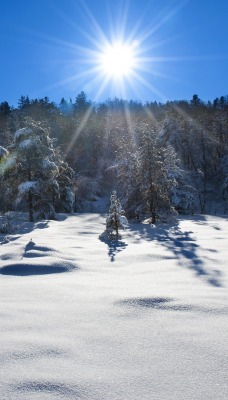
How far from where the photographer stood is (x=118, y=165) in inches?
1465

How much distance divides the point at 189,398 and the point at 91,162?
206 feet

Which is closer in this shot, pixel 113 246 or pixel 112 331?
pixel 112 331

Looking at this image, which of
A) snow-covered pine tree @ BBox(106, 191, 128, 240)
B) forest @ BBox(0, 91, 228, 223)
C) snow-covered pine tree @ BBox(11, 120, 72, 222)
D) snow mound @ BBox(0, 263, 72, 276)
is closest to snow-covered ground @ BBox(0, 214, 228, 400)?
snow mound @ BBox(0, 263, 72, 276)

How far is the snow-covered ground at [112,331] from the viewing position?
3.07 m

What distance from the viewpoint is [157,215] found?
24.6 metres

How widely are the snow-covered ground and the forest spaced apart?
16.6m

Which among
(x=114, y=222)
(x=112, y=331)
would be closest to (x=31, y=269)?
(x=112, y=331)

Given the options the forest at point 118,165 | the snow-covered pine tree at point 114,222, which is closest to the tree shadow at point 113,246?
the snow-covered pine tree at point 114,222

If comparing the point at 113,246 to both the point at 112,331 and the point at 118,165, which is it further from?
the point at 118,165

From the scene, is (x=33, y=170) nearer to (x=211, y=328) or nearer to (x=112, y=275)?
(x=112, y=275)

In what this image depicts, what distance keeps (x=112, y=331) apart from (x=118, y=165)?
33389mm

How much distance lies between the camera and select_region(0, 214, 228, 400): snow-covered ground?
3068mm

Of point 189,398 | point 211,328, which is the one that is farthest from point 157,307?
point 189,398

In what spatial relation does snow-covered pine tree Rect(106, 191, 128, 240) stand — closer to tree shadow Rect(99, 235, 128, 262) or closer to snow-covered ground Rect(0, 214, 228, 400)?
tree shadow Rect(99, 235, 128, 262)
